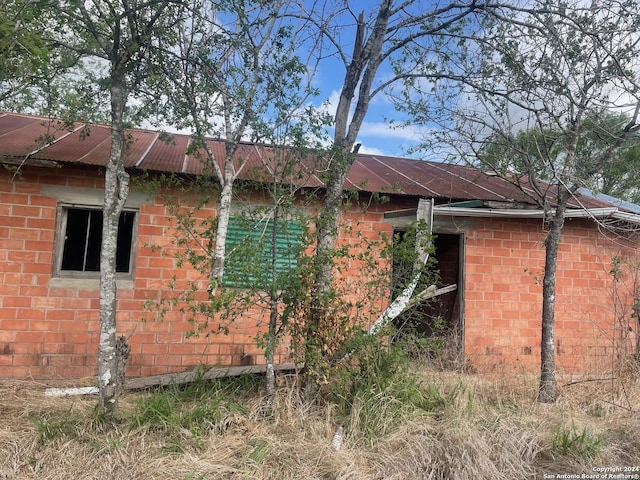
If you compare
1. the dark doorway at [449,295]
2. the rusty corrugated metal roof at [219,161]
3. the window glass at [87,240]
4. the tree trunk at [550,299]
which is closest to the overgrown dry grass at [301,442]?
the tree trunk at [550,299]

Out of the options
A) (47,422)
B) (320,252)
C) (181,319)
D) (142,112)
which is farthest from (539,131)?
(47,422)

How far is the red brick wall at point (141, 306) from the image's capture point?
18.1ft

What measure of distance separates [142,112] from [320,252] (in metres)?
2.25

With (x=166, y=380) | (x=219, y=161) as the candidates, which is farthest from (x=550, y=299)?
(x=219, y=161)

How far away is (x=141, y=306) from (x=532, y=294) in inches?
224

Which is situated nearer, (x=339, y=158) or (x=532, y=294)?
(x=339, y=158)

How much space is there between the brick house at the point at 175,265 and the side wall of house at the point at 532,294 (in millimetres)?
17

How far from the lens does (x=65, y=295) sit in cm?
563

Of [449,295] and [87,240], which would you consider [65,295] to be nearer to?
[87,240]

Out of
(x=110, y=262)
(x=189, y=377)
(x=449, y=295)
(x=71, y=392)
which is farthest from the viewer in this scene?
(x=449, y=295)

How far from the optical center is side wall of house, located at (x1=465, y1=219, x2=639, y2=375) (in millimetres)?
6848

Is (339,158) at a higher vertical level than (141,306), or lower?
higher

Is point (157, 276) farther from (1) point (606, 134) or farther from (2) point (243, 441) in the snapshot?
(1) point (606, 134)

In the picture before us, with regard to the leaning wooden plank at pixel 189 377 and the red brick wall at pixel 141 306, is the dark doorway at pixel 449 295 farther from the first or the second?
the leaning wooden plank at pixel 189 377
